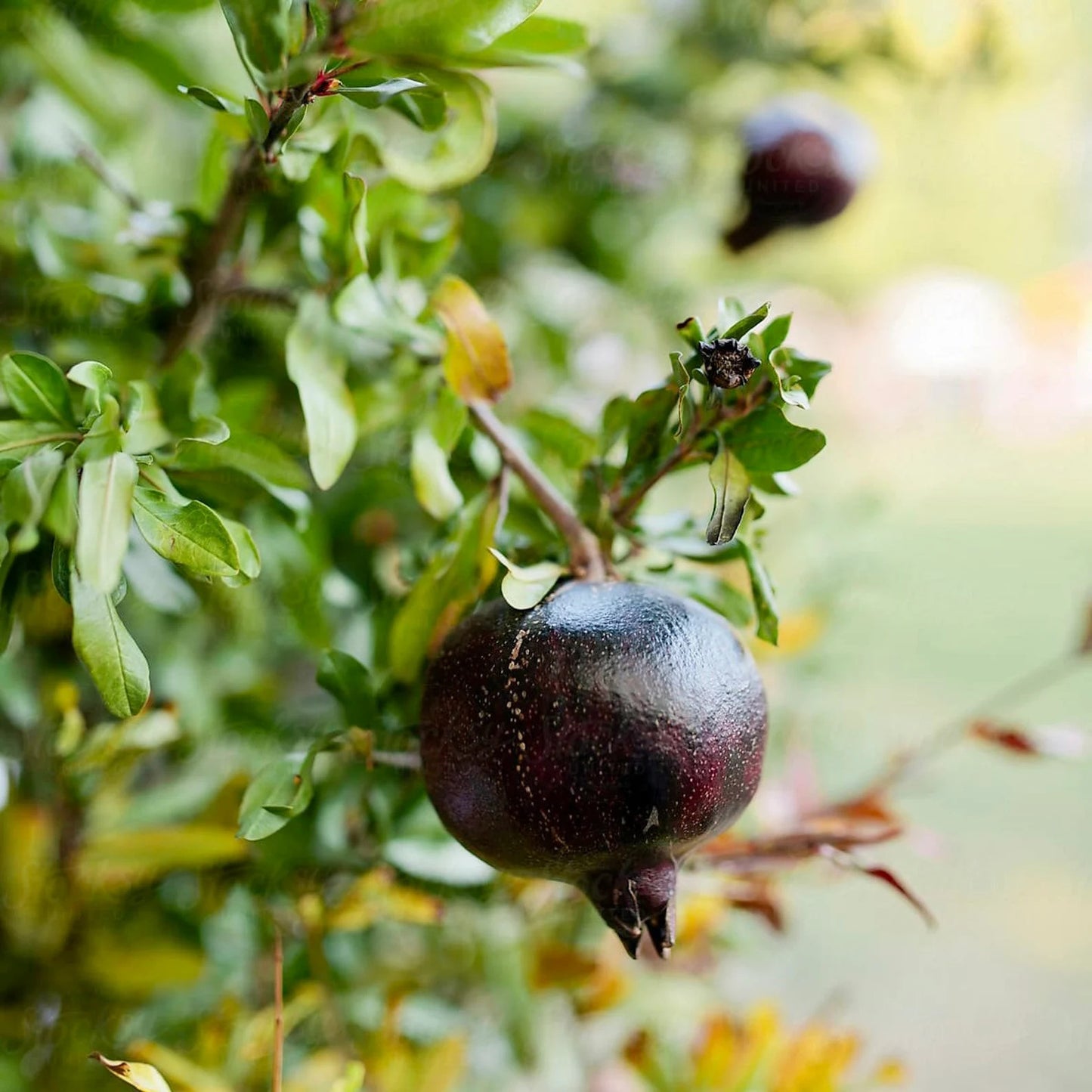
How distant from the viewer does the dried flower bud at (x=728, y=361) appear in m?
0.29

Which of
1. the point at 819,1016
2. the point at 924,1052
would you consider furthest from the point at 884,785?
the point at 924,1052

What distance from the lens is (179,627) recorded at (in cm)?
53

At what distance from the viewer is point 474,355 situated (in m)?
0.35

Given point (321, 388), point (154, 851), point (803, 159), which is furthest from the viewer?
point (803, 159)

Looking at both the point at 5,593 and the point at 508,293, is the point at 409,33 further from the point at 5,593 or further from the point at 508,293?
the point at 508,293

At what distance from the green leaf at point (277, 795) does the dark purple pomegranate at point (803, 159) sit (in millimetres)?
437

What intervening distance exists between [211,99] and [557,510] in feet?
0.48

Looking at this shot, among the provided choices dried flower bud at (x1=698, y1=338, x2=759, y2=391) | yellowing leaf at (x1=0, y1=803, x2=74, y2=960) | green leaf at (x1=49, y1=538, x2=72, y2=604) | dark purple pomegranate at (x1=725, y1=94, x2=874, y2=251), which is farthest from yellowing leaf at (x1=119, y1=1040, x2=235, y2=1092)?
dark purple pomegranate at (x1=725, y1=94, x2=874, y2=251)

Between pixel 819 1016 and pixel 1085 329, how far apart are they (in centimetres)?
99

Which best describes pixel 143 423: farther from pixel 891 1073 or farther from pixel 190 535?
pixel 891 1073

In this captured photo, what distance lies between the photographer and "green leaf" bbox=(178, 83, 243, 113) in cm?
28

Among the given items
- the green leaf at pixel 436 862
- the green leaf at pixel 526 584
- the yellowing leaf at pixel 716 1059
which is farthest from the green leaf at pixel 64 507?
the yellowing leaf at pixel 716 1059

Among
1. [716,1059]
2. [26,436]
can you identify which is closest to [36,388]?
[26,436]

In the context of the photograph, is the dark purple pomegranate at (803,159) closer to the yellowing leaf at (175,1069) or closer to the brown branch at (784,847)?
the brown branch at (784,847)
